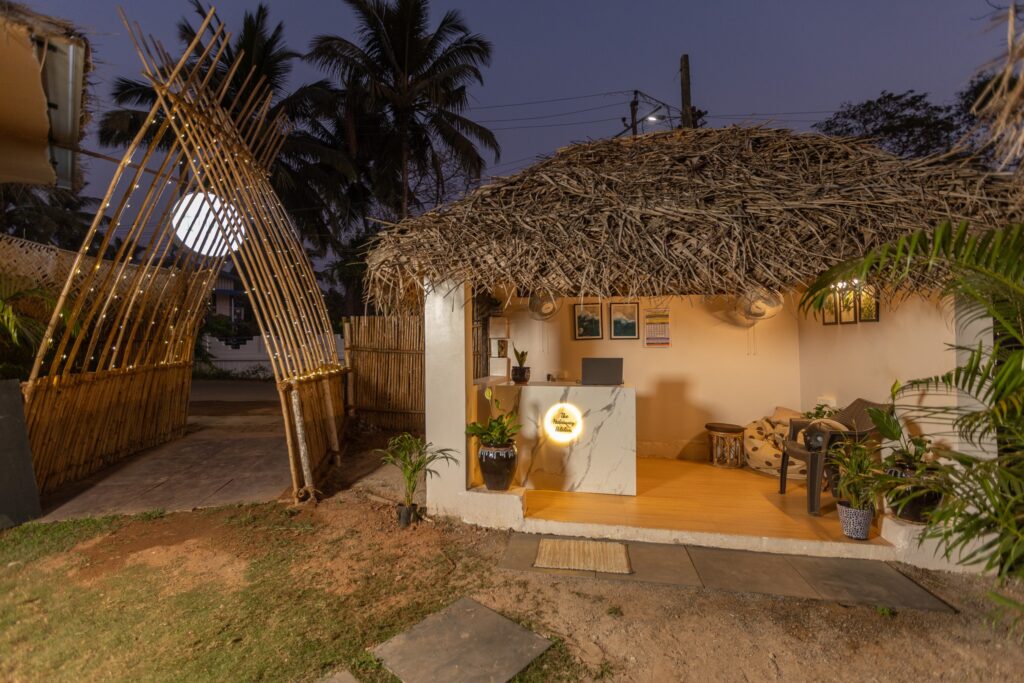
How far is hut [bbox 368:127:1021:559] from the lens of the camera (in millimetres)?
3584

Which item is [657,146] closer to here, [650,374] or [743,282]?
[743,282]

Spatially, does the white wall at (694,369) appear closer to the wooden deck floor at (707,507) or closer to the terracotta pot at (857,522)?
the wooden deck floor at (707,507)

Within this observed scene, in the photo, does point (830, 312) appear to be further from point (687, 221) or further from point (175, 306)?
point (175, 306)

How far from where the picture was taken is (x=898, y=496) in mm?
3367

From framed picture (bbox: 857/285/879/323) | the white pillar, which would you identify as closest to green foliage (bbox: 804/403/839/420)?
framed picture (bbox: 857/285/879/323)

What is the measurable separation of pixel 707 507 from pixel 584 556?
4.91 ft

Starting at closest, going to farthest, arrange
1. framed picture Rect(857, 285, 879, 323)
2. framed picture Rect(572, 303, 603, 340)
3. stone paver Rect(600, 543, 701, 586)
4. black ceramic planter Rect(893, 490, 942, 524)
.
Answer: stone paver Rect(600, 543, 701, 586) → black ceramic planter Rect(893, 490, 942, 524) → framed picture Rect(857, 285, 879, 323) → framed picture Rect(572, 303, 603, 340)

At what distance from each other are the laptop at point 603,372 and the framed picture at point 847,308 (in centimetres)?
226

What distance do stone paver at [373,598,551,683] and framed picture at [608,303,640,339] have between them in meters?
4.26

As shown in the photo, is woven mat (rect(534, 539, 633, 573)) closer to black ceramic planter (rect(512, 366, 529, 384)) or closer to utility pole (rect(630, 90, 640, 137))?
black ceramic planter (rect(512, 366, 529, 384))

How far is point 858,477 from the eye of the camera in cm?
329

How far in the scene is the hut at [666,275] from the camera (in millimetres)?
3584

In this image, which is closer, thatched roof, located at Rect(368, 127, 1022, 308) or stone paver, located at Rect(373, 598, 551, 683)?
stone paver, located at Rect(373, 598, 551, 683)

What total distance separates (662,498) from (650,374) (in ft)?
6.87
